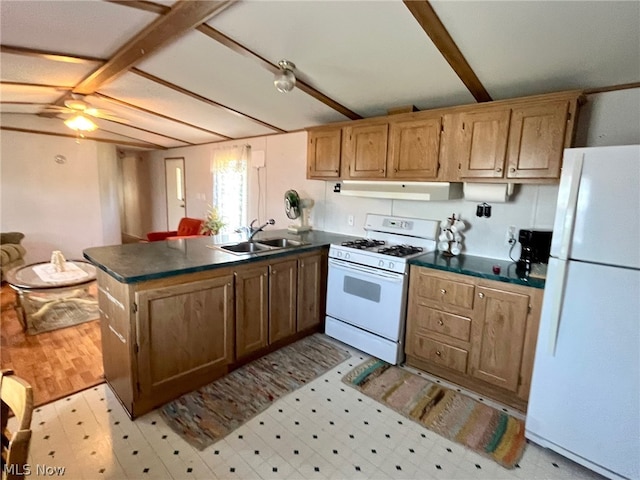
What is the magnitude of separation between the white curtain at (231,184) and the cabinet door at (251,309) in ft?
8.36

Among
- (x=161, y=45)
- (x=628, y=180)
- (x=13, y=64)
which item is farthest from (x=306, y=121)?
(x=628, y=180)

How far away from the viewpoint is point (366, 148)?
3059mm

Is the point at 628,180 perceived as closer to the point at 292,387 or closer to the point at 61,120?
the point at 292,387

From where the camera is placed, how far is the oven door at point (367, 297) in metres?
2.66

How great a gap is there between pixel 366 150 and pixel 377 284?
125 centimetres

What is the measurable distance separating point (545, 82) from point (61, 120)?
6.50 metres

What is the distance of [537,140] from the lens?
219 cm

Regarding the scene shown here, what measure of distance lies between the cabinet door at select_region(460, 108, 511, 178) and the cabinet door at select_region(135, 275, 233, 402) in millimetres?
2014

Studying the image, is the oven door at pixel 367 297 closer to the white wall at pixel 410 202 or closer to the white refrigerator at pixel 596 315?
the white wall at pixel 410 202

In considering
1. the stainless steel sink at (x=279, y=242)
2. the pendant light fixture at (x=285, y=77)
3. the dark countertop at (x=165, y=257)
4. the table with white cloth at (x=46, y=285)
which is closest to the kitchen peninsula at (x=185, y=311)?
the dark countertop at (x=165, y=257)

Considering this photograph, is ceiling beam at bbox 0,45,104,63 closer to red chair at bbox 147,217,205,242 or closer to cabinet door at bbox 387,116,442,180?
cabinet door at bbox 387,116,442,180

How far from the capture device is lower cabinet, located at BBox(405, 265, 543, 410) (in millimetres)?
2160

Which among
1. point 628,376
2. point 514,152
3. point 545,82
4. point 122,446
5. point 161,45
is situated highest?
point 161,45

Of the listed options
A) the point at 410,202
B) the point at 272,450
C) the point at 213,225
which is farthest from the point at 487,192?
the point at 213,225
